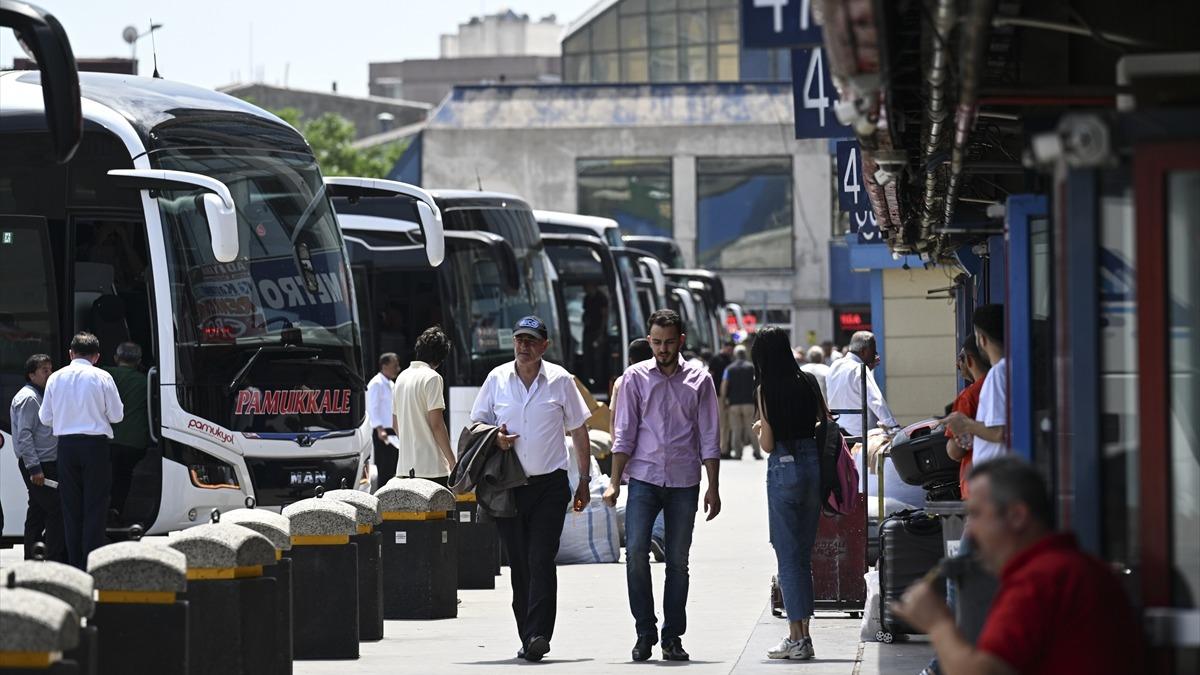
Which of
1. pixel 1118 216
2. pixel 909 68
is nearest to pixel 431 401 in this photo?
pixel 909 68

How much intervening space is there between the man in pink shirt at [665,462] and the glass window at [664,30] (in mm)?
59293

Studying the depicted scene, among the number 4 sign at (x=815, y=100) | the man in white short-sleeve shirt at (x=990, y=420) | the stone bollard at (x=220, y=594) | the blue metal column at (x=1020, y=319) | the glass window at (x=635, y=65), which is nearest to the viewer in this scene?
the blue metal column at (x=1020, y=319)

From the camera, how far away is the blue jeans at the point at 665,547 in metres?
11.0

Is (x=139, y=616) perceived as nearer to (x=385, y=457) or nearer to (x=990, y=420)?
(x=990, y=420)

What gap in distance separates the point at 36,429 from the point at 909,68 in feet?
27.3

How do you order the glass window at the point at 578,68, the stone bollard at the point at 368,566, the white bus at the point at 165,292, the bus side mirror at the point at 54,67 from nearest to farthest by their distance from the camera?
the bus side mirror at the point at 54,67
the stone bollard at the point at 368,566
the white bus at the point at 165,292
the glass window at the point at 578,68

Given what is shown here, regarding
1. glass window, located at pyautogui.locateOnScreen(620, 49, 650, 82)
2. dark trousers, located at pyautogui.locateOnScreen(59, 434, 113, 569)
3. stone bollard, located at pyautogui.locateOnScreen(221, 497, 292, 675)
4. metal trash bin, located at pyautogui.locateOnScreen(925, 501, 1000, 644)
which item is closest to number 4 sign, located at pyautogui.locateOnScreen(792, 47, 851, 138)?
stone bollard, located at pyautogui.locateOnScreen(221, 497, 292, 675)

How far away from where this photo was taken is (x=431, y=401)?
14469 millimetres

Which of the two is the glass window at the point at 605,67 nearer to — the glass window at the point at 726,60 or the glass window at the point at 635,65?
the glass window at the point at 635,65

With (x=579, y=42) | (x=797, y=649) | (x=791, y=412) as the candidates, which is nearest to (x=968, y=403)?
(x=791, y=412)

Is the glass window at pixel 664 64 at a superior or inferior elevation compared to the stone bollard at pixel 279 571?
superior

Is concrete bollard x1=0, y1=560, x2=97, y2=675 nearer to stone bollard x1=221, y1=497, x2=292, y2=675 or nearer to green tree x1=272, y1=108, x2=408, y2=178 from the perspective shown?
stone bollard x1=221, y1=497, x2=292, y2=675

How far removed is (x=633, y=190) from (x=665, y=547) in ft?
150

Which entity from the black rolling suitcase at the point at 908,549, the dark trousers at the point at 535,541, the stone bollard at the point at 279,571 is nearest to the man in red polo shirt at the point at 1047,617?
the stone bollard at the point at 279,571
